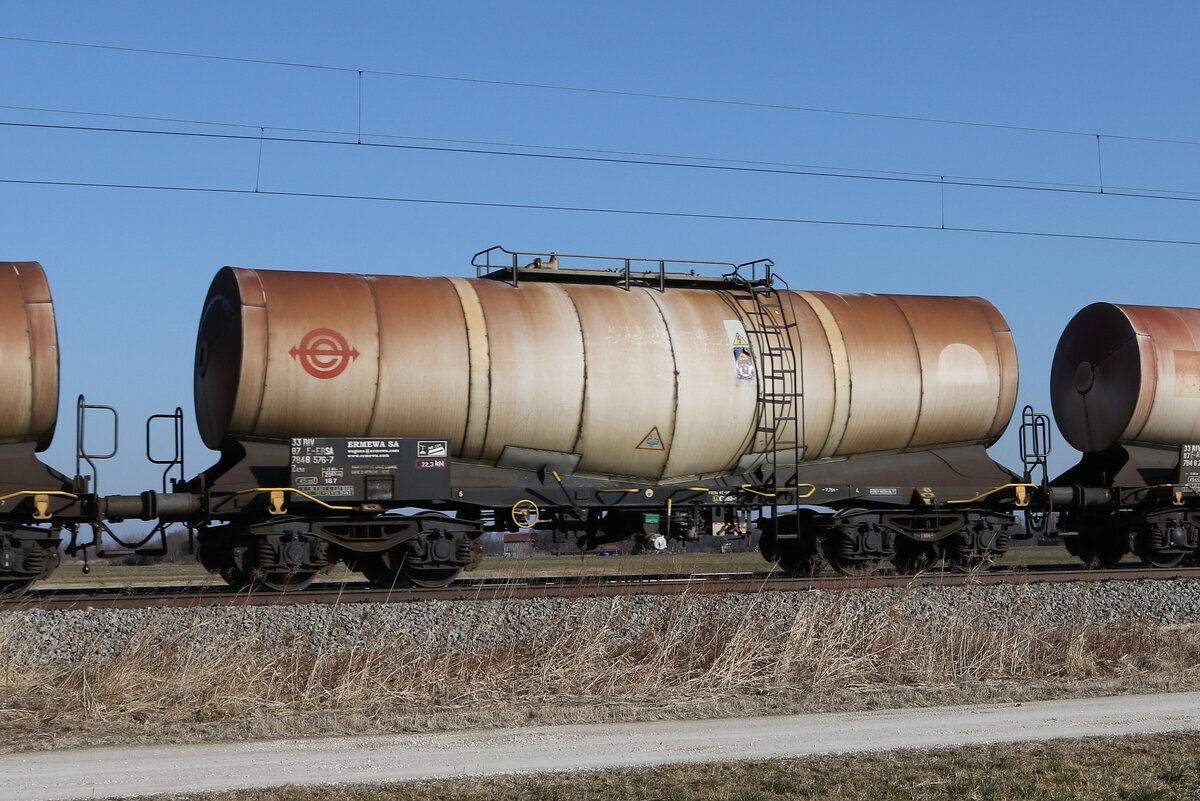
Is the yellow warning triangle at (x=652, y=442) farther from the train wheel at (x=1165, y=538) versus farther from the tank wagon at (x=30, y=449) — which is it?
the train wheel at (x=1165, y=538)

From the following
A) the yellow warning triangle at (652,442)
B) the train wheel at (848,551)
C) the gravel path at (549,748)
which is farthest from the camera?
A: the train wheel at (848,551)

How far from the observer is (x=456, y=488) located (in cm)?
1520

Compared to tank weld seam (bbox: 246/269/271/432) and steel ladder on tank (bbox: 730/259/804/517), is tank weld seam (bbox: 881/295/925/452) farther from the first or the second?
tank weld seam (bbox: 246/269/271/432)

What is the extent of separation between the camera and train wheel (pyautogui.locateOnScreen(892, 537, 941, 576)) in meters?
17.7

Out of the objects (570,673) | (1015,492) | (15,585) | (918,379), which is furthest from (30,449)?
(1015,492)

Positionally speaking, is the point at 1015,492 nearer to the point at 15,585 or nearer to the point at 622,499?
the point at 622,499

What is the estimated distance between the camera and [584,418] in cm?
1546

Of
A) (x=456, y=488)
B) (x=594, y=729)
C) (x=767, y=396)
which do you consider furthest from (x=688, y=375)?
(x=594, y=729)

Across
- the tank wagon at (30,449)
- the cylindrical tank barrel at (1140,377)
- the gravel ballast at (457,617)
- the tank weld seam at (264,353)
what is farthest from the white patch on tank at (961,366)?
the tank wagon at (30,449)

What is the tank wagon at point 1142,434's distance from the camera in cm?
1872

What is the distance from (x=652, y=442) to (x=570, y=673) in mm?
4759

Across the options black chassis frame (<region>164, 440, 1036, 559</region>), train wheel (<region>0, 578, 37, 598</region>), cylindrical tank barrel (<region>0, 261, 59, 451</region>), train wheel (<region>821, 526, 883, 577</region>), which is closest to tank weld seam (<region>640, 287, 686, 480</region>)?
black chassis frame (<region>164, 440, 1036, 559</region>)

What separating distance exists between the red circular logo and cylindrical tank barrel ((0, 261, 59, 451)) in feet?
8.69

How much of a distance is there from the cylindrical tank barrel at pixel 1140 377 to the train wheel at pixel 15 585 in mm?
15058
